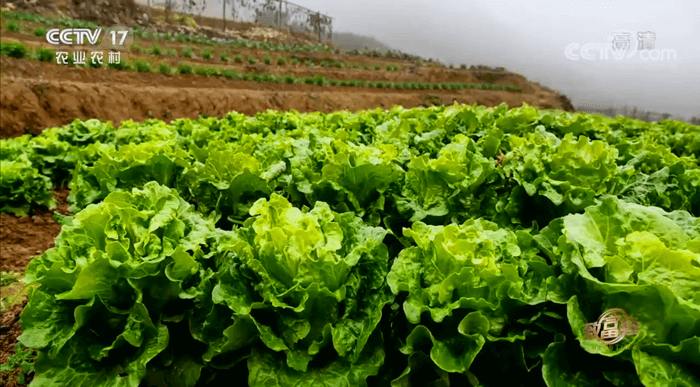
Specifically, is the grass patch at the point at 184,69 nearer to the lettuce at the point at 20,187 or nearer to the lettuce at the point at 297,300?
the lettuce at the point at 20,187

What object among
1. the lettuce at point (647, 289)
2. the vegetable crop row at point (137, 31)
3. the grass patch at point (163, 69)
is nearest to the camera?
the lettuce at point (647, 289)

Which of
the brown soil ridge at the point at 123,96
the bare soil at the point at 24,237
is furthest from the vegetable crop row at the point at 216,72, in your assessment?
the bare soil at the point at 24,237

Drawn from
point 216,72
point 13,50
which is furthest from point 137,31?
point 13,50

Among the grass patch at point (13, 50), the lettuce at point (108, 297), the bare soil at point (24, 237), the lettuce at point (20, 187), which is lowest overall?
the bare soil at point (24, 237)

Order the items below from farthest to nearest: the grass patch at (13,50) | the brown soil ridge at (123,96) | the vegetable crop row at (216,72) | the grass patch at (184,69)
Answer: the grass patch at (184,69) < the vegetable crop row at (216,72) < the grass patch at (13,50) < the brown soil ridge at (123,96)

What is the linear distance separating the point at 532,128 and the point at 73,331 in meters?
5.40

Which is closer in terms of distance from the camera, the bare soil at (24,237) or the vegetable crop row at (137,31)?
the bare soil at (24,237)

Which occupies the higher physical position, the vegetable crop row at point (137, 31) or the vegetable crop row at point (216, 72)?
the vegetable crop row at point (137, 31)

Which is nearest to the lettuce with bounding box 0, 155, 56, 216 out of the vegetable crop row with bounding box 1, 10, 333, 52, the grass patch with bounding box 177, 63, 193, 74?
the grass patch with bounding box 177, 63, 193, 74

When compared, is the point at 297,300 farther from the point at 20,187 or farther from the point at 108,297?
the point at 20,187

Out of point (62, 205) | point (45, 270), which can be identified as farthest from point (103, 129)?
point (45, 270)

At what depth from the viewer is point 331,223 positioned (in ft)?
7.52

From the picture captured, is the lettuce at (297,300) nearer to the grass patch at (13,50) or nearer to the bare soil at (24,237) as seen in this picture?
the bare soil at (24,237)

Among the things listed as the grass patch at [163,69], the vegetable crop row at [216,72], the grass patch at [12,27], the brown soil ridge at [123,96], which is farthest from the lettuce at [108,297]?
the grass patch at [12,27]
